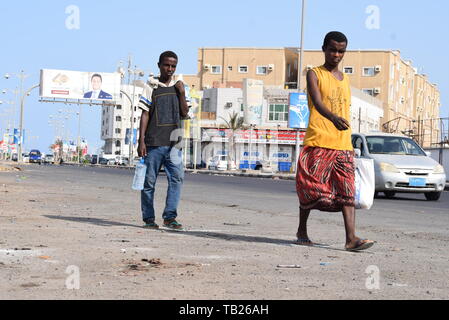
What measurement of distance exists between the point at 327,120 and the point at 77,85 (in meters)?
72.8

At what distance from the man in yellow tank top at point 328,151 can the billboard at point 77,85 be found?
72.1m

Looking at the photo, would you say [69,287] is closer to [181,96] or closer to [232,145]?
[181,96]

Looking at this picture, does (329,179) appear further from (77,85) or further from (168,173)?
(77,85)

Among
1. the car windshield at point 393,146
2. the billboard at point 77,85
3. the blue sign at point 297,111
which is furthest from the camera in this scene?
the billboard at point 77,85

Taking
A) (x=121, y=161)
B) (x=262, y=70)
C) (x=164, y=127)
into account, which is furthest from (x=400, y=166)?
(x=262, y=70)

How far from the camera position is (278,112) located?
89.2 meters

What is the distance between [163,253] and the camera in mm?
6883

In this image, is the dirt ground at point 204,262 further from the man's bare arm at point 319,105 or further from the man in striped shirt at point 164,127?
the man's bare arm at point 319,105

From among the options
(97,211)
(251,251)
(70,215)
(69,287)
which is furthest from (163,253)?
(97,211)

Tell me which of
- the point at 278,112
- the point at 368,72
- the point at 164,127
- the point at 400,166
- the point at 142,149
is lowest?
the point at 400,166

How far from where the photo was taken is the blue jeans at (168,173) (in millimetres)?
9219

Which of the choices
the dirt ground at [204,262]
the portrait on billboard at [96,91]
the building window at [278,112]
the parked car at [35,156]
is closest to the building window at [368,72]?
the building window at [278,112]

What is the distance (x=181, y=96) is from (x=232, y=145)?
250ft

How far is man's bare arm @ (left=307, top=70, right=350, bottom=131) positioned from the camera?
7.54m
